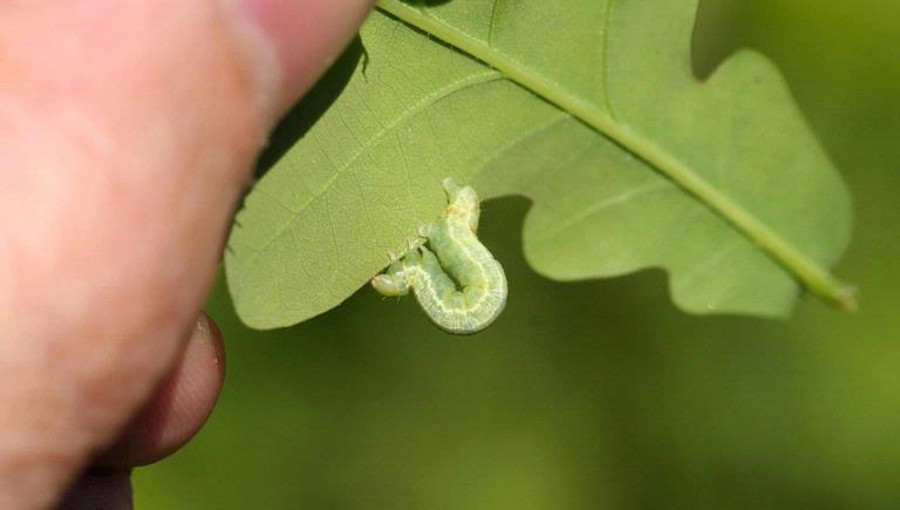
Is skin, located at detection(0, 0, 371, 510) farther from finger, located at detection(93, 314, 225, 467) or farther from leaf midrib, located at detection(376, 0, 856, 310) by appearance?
finger, located at detection(93, 314, 225, 467)

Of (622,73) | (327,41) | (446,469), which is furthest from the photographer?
(446,469)

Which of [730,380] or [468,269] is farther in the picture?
[730,380]

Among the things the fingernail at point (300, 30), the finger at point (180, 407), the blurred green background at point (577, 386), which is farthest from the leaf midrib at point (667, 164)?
the blurred green background at point (577, 386)

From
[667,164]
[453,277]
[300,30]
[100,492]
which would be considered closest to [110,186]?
[300,30]

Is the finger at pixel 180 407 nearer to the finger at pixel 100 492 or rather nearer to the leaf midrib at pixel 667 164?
the finger at pixel 100 492

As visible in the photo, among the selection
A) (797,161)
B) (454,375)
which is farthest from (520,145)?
(454,375)

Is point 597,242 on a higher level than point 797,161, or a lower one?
lower

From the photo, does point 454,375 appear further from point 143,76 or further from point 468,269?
point 143,76
